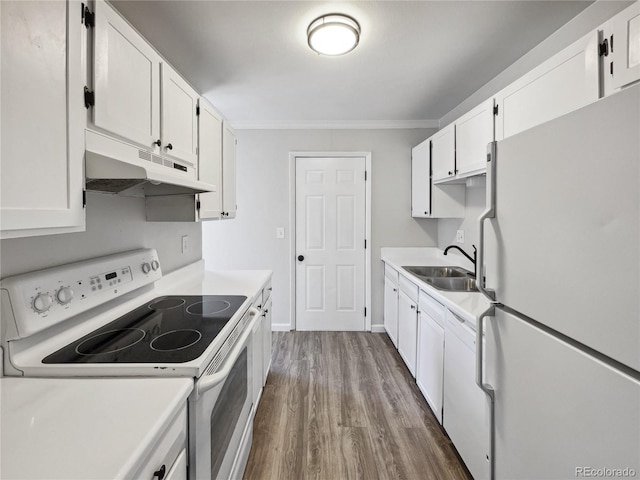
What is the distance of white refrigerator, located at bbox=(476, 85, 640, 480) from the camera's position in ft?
1.92

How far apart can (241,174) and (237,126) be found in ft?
1.87

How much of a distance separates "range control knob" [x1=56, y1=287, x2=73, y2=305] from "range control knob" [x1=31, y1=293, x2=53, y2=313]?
32mm

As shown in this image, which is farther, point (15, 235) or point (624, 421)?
point (15, 235)

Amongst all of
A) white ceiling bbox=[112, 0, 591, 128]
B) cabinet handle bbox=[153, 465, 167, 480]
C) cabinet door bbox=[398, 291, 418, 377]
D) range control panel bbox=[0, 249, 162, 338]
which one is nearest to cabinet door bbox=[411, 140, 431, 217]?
white ceiling bbox=[112, 0, 591, 128]

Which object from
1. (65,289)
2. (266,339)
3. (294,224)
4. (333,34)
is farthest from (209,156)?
(294,224)

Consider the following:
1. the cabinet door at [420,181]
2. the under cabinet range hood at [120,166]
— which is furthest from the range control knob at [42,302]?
the cabinet door at [420,181]

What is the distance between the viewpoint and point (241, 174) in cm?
357

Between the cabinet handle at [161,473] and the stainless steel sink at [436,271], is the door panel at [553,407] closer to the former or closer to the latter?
the cabinet handle at [161,473]

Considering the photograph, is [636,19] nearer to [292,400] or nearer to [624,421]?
[624,421]

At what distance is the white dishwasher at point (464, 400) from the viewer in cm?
139

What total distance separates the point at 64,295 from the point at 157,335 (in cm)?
35

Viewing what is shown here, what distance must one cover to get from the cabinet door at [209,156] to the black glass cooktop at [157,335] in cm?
67

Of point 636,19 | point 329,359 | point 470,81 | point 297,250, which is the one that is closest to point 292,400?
point 329,359

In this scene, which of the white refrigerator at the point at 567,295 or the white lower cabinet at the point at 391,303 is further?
the white lower cabinet at the point at 391,303
